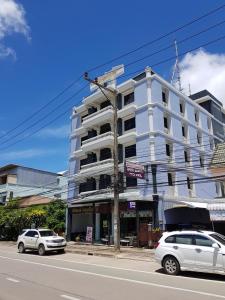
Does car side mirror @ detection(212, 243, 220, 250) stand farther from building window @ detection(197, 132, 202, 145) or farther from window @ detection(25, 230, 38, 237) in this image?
building window @ detection(197, 132, 202, 145)

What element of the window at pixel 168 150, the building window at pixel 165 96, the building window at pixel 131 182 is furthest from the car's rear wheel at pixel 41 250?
the building window at pixel 165 96

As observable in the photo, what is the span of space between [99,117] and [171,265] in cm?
2459

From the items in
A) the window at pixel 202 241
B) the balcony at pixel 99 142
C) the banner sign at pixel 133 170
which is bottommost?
the window at pixel 202 241

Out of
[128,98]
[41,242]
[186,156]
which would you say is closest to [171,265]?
[41,242]

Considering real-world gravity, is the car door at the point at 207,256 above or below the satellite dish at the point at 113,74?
below

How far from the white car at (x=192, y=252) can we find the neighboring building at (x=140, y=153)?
12.6 m

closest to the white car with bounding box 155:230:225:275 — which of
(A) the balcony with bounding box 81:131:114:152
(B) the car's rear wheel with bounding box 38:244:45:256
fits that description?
(B) the car's rear wheel with bounding box 38:244:45:256

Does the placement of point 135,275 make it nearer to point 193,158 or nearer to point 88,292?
point 88,292

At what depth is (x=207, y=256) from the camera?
12.3 m

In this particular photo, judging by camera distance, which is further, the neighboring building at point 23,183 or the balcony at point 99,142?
the neighboring building at point 23,183

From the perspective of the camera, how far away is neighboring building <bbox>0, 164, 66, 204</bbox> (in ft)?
173

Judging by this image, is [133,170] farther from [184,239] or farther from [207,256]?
[207,256]

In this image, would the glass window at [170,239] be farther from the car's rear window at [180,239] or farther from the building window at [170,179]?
the building window at [170,179]

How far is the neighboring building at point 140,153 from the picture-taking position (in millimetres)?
29781
